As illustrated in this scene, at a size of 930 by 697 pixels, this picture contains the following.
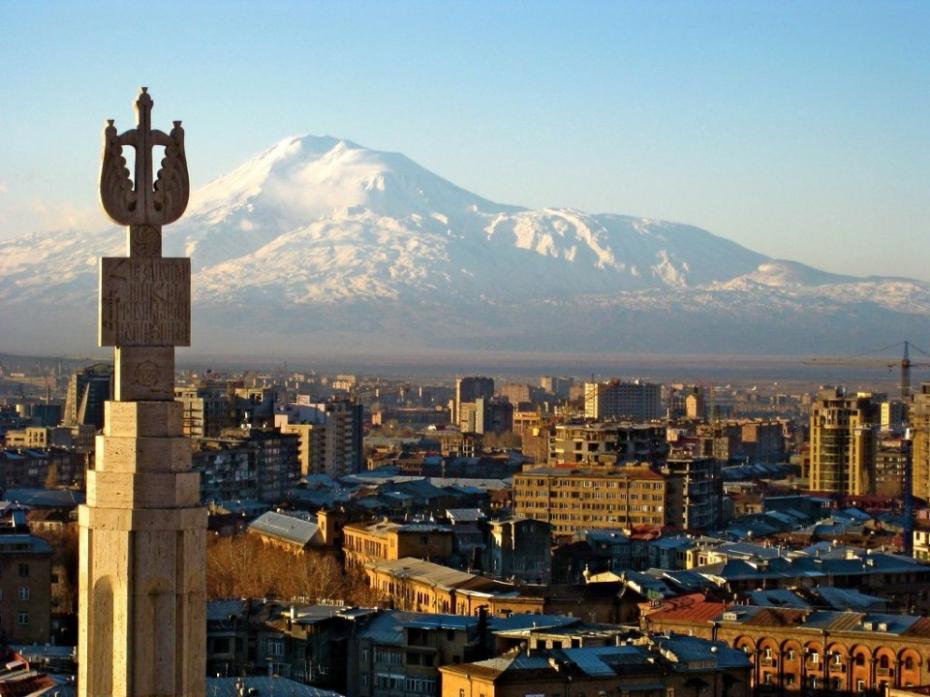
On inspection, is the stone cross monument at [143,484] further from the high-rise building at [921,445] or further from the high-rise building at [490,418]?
the high-rise building at [490,418]

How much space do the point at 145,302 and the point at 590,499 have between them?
69315mm

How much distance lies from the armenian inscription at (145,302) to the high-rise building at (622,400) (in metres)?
158

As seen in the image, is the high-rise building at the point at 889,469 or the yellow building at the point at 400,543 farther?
the high-rise building at the point at 889,469

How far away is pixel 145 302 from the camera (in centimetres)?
1243

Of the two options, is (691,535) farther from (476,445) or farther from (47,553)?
(476,445)

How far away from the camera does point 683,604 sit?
48.4 meters

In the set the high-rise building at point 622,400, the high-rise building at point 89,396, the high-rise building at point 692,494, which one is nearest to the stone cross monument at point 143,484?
the high-rise building at point 692,494

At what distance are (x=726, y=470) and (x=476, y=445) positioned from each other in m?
23.5

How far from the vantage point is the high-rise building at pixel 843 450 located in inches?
4237

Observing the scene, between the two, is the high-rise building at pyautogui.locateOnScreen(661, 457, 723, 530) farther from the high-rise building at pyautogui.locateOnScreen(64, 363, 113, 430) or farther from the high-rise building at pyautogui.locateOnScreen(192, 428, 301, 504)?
the high-rise building at pyautogui.locateOnScreen(64, 363, 113, 430)

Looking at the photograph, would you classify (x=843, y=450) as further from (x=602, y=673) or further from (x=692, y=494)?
(x=602, y=673)

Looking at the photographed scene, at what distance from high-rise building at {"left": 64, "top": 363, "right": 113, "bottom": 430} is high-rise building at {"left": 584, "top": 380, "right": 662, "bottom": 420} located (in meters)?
45.7

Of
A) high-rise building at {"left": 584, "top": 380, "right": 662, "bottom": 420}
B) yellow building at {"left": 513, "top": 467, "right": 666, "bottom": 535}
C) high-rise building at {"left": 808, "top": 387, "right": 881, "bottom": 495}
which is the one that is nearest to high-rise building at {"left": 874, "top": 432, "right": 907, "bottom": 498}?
high-rise building at {"left": 808, "top": 387, "right": 881, "bottom": 495}

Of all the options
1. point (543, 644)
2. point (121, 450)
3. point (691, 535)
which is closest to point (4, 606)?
point (543, 644)
